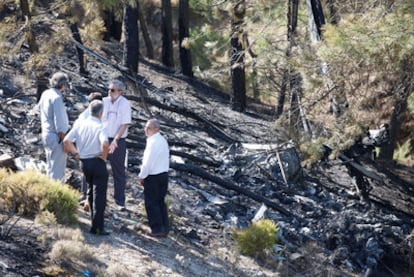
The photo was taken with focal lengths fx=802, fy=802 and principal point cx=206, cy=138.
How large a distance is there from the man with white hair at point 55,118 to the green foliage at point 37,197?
0.41 meters

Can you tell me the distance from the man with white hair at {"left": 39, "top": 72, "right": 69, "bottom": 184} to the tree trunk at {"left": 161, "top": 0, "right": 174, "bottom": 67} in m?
16.6

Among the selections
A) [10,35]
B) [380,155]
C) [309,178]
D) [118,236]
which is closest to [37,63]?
[10,35]

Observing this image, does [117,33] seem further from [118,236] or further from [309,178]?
[118,236]

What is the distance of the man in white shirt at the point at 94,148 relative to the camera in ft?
32.2

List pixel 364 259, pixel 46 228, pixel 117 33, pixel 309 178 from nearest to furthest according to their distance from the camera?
pixel 46 228 → pixel 364 259 → pixel 309 178 → pixel 117 33

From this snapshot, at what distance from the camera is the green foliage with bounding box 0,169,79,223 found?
10266 millimetres

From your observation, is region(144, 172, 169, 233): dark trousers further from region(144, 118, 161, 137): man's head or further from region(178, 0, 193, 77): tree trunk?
region(178, 0, 193, 77): tree trunk

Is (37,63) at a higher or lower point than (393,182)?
higher

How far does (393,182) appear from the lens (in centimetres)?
1752

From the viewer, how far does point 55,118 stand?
33.8 ft

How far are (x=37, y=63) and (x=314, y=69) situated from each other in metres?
4.47

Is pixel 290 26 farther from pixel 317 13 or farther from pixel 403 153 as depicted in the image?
pixel 403 153

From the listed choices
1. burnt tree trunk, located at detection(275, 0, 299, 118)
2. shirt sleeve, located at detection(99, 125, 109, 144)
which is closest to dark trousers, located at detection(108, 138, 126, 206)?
shirt sleeve, located at detection(99, 125, 109, 144)

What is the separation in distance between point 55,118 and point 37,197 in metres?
1.04
